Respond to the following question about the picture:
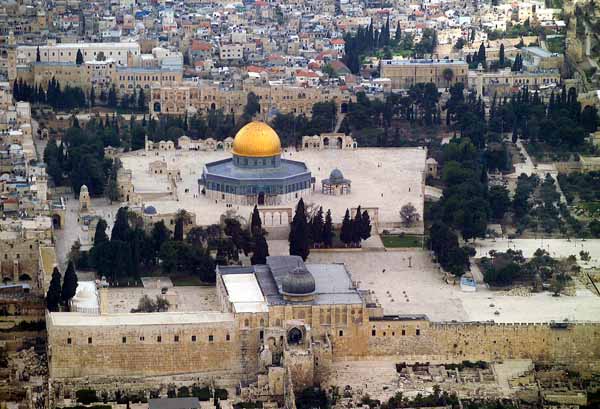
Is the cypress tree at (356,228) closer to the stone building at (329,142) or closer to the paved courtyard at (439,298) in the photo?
the paved courtyard at (439,298)

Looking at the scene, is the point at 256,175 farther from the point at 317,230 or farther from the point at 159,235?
the point at 159,235

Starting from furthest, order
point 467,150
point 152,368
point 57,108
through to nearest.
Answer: point 57,108, point 467,150, point 152,368

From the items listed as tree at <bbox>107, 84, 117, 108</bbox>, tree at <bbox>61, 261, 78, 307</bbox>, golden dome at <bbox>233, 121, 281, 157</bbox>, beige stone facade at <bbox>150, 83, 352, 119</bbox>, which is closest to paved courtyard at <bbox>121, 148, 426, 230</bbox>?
golden dome at <bbox>233, 121, 281, 157</bbox>

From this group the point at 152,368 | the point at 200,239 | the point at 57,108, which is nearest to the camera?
the point at 152,368

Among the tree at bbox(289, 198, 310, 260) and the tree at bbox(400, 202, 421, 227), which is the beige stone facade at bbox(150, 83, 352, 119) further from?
the tree at bbox(289, 198, 310, 260)

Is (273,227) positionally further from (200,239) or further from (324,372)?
(324,372)

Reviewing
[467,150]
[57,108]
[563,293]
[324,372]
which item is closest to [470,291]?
[563,293]

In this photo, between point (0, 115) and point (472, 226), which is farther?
point (0, 115)
